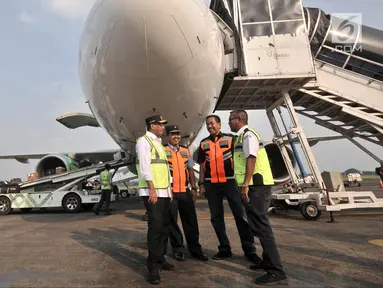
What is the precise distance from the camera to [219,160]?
12.9 feet

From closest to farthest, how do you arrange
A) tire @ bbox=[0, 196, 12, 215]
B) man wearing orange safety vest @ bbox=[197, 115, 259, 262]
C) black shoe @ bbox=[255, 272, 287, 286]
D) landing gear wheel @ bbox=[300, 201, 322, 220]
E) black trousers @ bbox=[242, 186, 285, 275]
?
1. black shoe @ bbox=[255, 272, 287, 286]
2. black trousers @ bbox=[242, 186, 285, 275]
3. man wearing orange safety vest @ bbox=[197, 115, 259, 262]
4. landing gear wheel @ bbox=[300, 201, 322, 220]
5. tire @ bbox=[0, 196, 12, 215]

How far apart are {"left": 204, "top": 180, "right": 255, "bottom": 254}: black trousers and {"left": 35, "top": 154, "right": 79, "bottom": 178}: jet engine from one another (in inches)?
397

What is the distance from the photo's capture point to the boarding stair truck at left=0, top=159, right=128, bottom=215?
1065 cm

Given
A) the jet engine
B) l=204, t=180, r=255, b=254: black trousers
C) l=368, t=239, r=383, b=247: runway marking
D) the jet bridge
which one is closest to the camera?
l=204, t=180, r=255, b=254: black trousers

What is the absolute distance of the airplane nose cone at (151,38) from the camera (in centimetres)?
346

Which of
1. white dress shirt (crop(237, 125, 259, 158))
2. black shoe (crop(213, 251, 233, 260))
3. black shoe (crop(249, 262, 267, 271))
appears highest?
white dress shirt (crop(237, 125, 259, 158))

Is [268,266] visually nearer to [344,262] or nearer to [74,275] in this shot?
[344,262]

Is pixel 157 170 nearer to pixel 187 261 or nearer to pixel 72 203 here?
pixel 187 261

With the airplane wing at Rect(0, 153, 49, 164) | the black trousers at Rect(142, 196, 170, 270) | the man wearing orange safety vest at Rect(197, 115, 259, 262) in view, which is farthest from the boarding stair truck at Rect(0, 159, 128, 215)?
the airplane wing at Rect(0, 153, 49, 164)

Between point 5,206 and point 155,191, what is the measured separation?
398 inches

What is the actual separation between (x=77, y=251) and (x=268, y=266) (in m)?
2.64

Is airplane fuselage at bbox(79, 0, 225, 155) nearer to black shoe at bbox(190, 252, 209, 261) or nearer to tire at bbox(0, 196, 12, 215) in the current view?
black shoe at bbox(190, 252, 209, 261)

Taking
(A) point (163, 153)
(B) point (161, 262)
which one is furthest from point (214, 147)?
(B) point (161, 262)

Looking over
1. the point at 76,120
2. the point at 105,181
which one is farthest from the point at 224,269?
the point at 76,120
